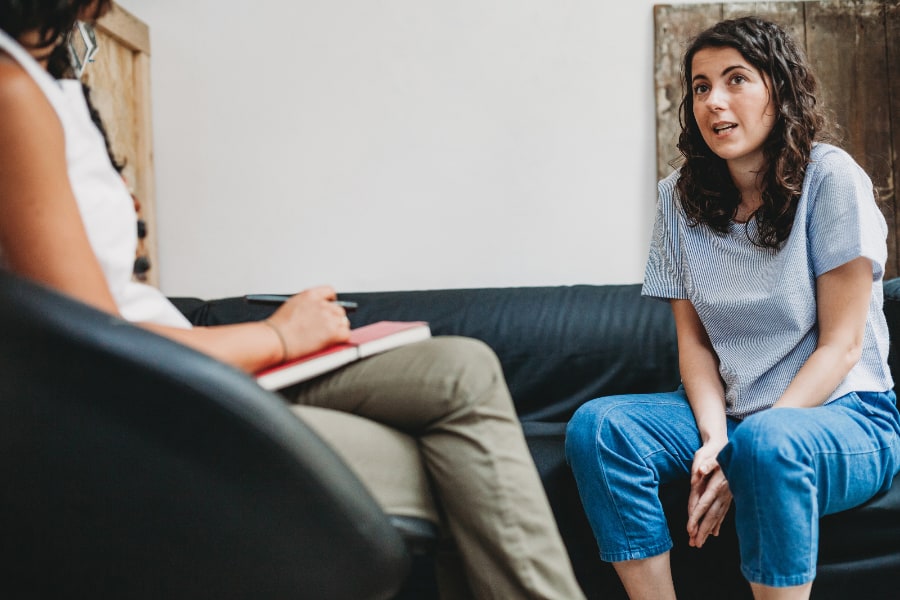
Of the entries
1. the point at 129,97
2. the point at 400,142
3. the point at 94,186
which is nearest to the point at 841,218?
the point at 94,186

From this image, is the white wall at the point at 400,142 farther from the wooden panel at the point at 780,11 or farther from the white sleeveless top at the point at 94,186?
the white sleeveless top at the point at 94,186

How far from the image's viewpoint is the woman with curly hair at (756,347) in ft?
3.89

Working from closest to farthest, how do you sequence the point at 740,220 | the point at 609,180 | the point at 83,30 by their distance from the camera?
the point at 740,220, the point at 83,30, the point at 609,180

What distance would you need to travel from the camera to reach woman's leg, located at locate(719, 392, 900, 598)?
3.74 ft

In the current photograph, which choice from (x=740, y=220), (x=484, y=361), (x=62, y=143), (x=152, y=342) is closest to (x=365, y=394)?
(x=484, y=361)

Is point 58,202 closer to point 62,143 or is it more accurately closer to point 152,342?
point 62,143

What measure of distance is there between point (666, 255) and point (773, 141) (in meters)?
0.29

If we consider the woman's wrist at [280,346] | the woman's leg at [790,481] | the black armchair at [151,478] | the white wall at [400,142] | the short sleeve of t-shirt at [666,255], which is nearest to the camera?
the black armchair at [151,478]

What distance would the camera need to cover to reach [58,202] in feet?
2.48

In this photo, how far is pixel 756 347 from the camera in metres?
1.47

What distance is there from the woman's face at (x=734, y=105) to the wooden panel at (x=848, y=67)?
3.02ft

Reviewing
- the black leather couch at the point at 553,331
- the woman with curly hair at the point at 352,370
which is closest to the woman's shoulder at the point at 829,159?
the black leather couch at the point at 553,331

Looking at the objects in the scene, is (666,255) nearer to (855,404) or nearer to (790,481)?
(855,404)

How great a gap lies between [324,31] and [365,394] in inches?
73.1
